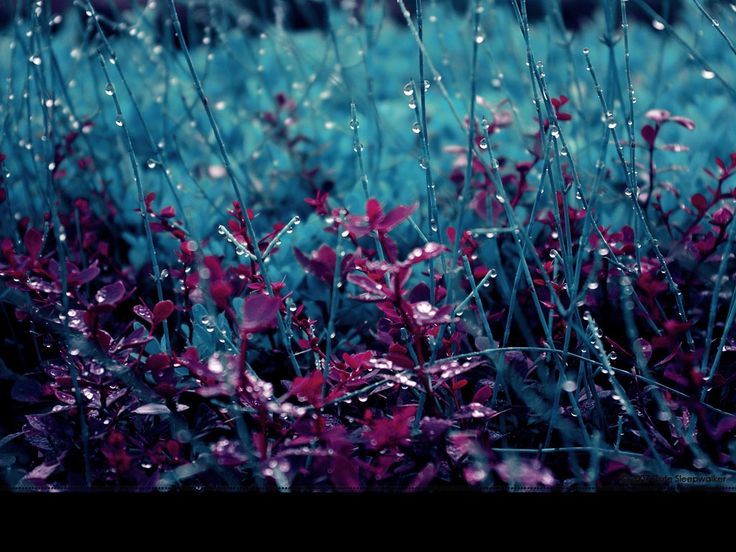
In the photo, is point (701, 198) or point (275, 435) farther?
point (701, 198)

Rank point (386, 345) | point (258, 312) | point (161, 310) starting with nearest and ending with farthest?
point (258, 312)
point (161, 310)
point (386, 345)

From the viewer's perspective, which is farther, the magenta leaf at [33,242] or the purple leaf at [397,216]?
the magenta leaf at [33,242]

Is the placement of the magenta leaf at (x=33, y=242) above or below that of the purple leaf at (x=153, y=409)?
above

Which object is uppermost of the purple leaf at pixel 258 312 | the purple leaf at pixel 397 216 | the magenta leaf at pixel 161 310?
the purple leaf at pixel 397 216

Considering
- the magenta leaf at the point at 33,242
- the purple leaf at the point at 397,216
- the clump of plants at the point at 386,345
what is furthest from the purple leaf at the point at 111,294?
the purple leaf at the point at 397,216

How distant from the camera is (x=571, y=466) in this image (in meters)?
0.94

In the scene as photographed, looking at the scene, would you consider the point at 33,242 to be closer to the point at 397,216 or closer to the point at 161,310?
the point at 161,310

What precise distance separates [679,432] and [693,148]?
129 centimetres

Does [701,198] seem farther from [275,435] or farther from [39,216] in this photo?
[39,216]

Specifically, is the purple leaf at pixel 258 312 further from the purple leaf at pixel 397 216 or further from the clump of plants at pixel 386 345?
the purple leaf at pixel 397 216

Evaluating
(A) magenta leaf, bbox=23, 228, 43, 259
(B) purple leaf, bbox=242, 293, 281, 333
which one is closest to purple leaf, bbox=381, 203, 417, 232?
(B) purple leaf, bbox=242, 293, 281, 333

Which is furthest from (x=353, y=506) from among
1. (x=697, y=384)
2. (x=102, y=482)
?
(x=697, y=384)

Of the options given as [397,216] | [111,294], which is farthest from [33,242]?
[397,216]

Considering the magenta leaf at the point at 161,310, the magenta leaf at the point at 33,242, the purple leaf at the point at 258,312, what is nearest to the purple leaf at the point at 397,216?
the purple leaf at the point at 258,312
